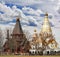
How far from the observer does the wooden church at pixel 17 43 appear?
10.6 metres

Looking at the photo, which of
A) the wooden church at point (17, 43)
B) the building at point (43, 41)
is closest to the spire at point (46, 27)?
the building at point (43, 41)

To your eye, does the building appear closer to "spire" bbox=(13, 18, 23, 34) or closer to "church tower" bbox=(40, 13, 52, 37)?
"church tower" bbox=(40, 13, 52, 37)

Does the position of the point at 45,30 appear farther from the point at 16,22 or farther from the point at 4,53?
the point at 4,53

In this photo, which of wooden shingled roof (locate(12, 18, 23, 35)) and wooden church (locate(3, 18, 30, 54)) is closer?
wooden shingled roof (locate(12, 18, 23, 35))

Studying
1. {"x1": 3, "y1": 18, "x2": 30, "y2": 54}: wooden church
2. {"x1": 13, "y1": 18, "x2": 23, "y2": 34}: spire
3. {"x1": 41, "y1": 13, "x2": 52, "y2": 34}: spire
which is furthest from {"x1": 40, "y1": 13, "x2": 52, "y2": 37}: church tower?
{"x1": 13, "y1": 18, "x2": 23, "y2": 34}: spire

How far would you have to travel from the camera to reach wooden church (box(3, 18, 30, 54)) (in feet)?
34.7

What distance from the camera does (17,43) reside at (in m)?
10.9

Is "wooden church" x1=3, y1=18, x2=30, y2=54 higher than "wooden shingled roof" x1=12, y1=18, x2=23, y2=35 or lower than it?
lower

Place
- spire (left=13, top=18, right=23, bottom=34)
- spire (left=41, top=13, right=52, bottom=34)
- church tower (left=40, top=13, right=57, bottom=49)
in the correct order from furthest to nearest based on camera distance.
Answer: church tower (left=40, top=13, right=57, bottom=49) → spire (left=13, top=18, right=23, bottom=34) → spire (left=41, top=13, right=52, bottom=34)

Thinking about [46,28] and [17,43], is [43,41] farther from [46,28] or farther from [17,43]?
[17,43]

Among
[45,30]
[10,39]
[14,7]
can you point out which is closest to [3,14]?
[14,7]

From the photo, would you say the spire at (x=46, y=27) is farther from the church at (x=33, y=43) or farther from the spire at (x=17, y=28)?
the spire at (x=17, y=28)

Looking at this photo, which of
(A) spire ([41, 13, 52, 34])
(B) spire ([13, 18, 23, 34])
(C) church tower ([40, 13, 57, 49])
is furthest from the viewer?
(C) church tower ([40, 13, 57, 49])

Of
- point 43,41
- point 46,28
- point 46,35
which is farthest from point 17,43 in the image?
point 46,28
